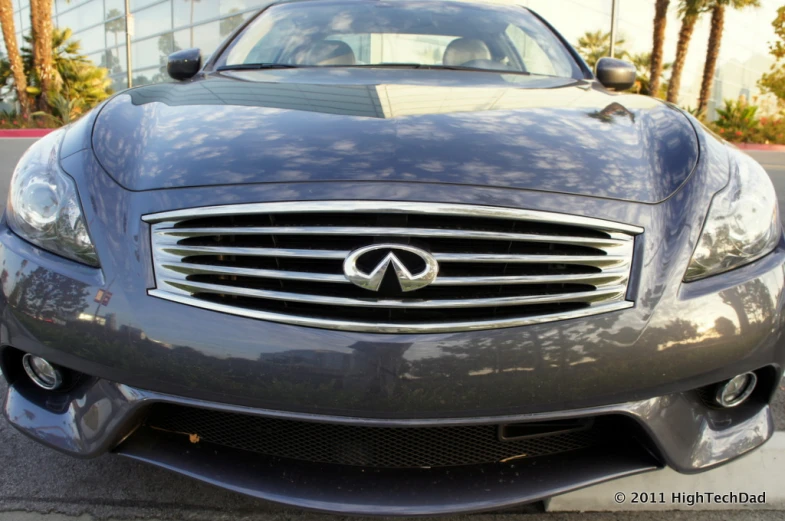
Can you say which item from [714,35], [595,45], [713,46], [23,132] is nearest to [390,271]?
[23,132]

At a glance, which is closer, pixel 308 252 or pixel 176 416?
pixel 308 252

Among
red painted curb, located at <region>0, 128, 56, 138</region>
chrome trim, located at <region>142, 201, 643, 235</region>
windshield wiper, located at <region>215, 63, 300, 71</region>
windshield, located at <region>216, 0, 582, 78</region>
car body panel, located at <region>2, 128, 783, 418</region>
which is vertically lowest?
red painted curb, located at <region>0, 128, 56, 138</region>

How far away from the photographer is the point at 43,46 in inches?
798

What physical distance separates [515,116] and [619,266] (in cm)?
56

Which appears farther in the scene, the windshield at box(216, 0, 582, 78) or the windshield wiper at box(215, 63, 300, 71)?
the windshield at box(216, 0, 582, 78)

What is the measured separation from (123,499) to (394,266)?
102 cm

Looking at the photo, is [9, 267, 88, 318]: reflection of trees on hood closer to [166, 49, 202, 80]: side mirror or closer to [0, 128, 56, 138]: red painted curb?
[166, 49, 202, 80]: side mirror

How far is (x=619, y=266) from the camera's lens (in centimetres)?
154

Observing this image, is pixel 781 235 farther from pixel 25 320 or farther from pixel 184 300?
pixel 25 320

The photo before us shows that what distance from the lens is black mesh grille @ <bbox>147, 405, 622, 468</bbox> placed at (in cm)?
159

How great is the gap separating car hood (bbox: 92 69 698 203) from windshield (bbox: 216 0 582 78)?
2.23 ft

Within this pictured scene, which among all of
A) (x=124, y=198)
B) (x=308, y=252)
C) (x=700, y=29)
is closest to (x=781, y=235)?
(x=308, y=252)

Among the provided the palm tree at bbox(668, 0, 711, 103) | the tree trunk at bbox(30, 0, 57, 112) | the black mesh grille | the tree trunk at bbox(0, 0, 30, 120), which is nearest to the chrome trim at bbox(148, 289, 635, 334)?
the black mesh grille

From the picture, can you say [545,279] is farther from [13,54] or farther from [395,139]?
[13,54]
